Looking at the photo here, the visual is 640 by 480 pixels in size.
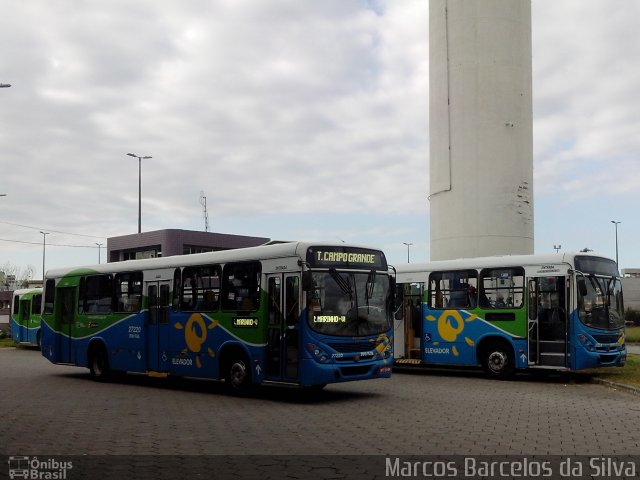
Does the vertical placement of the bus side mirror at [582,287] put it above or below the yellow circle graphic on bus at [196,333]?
above

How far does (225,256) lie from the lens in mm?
17031

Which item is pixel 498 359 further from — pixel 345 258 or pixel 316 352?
pixel 316 352

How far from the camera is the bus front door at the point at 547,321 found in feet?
61.7

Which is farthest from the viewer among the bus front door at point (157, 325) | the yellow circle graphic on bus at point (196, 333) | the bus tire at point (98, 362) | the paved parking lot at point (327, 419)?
the bus tire at point (98, 362)

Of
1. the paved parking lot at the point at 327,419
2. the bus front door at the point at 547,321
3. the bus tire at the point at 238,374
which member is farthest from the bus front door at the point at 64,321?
the bus front door at the point at 547,321

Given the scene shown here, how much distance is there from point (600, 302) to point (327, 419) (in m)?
9.25

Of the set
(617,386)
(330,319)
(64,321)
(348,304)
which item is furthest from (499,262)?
(64,321)

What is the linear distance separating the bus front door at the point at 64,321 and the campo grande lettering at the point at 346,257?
923 centimetres

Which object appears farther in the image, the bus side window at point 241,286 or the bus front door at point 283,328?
the bus side window at point 241,286

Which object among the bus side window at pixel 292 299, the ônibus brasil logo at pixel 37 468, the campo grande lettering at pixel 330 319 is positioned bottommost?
the ônibus brasil logo at pixel 37 468

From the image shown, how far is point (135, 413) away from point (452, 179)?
21.7m

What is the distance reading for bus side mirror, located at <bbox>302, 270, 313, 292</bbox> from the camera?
1480 cm

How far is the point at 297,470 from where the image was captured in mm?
8500

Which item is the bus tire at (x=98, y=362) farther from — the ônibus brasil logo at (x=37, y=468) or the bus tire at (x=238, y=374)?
the ônibus brasil logo at (x=37, y=468)
